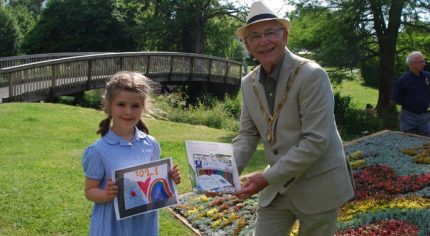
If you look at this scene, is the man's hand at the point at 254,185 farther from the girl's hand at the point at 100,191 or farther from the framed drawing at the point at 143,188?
the girl's hand at the point at 100,191

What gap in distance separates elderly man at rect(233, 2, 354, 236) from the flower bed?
6.41 ft

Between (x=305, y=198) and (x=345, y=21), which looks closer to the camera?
(x=305, y=198)

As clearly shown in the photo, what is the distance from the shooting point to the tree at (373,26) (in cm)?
1916

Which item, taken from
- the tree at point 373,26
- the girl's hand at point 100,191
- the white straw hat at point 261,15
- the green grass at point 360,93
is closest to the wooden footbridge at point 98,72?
the tree at point 373,26

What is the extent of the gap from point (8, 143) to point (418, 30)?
51.7ft

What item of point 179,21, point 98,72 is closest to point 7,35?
point 179,21

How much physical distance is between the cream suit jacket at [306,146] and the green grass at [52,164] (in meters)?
2.72

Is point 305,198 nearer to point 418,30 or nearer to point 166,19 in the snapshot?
point 418,30

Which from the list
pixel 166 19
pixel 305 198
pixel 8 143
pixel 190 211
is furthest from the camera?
pixel 166 19

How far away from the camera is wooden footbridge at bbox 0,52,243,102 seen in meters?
15.4

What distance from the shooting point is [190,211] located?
20.1 ft

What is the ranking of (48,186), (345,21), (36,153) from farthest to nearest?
(345,21), (36,153), (48,186)

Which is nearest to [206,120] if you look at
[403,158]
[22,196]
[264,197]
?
[403,158]

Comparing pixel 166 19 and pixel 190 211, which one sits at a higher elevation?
pixel 166 19
